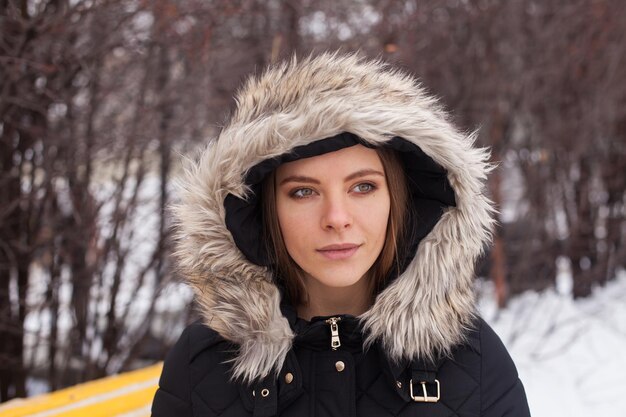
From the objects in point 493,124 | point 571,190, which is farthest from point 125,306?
point 571,190

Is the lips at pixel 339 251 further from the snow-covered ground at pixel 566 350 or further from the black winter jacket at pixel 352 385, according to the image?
the snow-covered ground at pixel 566 350

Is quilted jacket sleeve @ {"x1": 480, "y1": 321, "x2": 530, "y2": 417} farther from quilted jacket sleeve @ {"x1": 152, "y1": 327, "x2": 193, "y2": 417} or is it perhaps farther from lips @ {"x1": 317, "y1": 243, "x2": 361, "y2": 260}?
quilted jacket sleeve @ {"x1": 152, "y1": 327, "x2": 193, "y2": 417}

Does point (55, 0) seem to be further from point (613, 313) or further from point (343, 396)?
point (613, 313)

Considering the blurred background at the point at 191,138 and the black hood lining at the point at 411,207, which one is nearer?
the black hood lining at the point at 411,207

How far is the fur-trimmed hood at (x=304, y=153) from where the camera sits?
2.01m

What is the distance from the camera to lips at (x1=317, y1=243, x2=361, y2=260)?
201 centimetres

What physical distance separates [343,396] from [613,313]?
20.7 feet

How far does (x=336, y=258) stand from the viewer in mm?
2018

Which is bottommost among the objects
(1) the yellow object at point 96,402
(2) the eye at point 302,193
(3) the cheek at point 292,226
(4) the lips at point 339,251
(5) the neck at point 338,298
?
(1) the yellow object at point 96,402

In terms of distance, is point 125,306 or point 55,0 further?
point 125,306

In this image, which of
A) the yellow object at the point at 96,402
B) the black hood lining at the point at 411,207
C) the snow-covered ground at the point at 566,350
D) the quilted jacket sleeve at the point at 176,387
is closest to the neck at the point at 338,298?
the black hood lining at the point at 411,207

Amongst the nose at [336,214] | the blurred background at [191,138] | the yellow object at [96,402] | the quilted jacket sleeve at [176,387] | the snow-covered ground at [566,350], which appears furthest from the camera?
the snow-covered ground at [566,350]

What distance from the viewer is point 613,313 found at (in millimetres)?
7516

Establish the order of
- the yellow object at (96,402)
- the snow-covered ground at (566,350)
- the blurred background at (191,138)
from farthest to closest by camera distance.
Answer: the snow-covered ground at (566,350), the blurred background at (191,138), the yellow object at (96,402)
